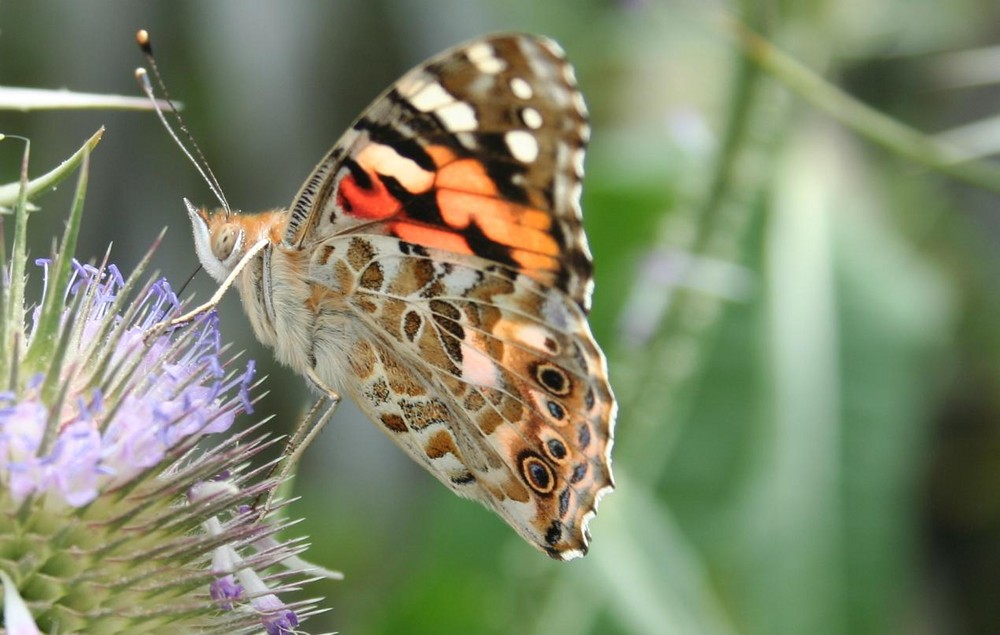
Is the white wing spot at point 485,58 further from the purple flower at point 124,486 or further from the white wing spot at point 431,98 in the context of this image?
the purple flower at point 124,486

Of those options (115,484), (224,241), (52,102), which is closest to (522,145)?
(224,241)

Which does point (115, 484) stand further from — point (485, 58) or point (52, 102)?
point (485, 58)

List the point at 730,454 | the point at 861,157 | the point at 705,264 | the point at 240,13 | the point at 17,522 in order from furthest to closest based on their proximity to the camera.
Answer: the point at 861,157
the point at 240,13
the point at 730,454
the point at 705,264
the point at 17,522

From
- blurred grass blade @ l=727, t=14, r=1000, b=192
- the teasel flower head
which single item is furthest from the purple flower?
blurred grass blade @ l=727, t=14, r=1000, b=192

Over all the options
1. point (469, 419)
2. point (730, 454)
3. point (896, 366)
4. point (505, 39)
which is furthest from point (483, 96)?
point (896, 366)

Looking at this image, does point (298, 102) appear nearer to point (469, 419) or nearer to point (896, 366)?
point (896, 366)

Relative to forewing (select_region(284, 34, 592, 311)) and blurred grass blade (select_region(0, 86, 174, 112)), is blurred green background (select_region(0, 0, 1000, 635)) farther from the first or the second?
blurred grass blade (select_region(0, 86, 174, 112))

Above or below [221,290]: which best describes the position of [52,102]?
above

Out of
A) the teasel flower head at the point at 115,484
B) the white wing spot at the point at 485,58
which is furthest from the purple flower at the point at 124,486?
the white wing spot at the point at 485,58

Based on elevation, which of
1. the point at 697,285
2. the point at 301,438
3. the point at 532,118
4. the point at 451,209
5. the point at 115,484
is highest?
the point at 532,118
